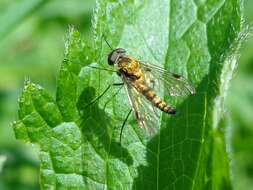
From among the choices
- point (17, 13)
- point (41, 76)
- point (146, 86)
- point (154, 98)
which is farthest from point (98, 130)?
point (41, 76)

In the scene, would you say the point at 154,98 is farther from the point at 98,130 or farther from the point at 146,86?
the point at 98,130

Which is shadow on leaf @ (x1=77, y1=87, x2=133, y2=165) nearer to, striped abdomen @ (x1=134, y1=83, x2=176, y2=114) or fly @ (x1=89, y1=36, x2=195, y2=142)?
fly @ (x1=89, y1=36, x2=195, y2=142)

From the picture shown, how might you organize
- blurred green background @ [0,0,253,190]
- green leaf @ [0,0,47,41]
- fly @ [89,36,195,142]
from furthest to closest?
1. blurred green background @ [0,0,253,190]
2. green leaf @ [0,0,47,41]
3. fly @ [89,36,195,142]

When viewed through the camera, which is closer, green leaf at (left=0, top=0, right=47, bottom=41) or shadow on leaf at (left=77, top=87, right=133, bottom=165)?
shadow on leaf at (left=77, top=87, right=133, bottom=165)

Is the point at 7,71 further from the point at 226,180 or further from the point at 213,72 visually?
the point at 226,180

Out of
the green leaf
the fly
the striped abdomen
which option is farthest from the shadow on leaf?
the green leaf

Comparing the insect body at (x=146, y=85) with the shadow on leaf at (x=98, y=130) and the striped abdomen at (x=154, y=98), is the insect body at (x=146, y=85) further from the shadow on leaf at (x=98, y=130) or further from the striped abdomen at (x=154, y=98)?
the shadow on leaf at (x=98, y=130)
